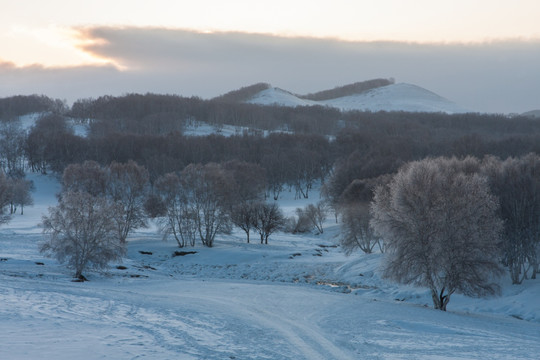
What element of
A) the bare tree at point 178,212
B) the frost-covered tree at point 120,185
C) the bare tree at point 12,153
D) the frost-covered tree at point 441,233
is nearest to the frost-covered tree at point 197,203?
the bare tree at point 178,212

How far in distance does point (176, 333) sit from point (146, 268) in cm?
A: 2683

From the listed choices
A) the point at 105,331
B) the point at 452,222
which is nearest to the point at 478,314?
the point at 452,222

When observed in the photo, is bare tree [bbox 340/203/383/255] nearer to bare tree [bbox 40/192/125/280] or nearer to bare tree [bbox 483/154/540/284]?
bare tree [bbox 483/154/540/284]

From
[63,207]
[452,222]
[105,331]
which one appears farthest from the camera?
[63,207]

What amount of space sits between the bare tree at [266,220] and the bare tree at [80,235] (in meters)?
26.5

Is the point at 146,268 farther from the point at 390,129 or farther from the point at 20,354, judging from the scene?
the point at 390,129

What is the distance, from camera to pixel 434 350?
1777 centimetres

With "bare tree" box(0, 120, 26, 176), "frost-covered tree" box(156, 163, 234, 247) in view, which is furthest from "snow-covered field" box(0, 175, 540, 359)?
"bare tree" box(0, 120, 26, 176)

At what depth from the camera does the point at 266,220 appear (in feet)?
200

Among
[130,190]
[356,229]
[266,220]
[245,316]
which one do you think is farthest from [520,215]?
[130,190]

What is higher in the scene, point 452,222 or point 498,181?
point 498,181

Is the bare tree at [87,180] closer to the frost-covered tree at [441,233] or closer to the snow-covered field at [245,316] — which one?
the snow-covered field at [245,316]

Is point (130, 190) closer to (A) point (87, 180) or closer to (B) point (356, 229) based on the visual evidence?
(A) point (87, 180)

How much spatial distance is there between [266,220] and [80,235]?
1140 inches
